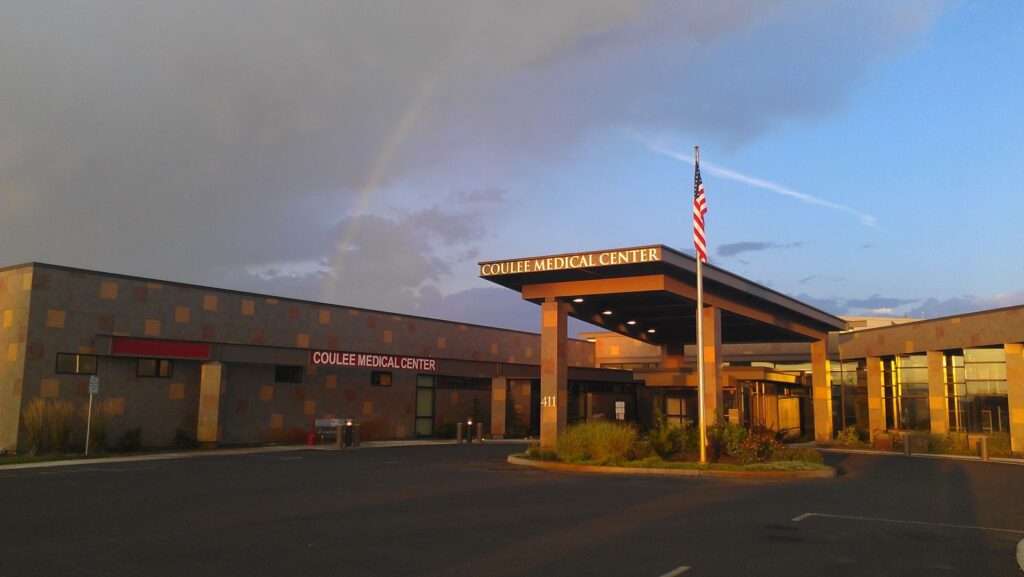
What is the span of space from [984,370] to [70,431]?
1559 inches

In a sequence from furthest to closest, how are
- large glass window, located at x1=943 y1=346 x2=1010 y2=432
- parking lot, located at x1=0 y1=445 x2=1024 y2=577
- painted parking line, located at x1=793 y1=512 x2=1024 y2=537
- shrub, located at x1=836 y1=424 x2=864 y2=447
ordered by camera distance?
shrub, located at x1=836 y1=424 x2=864 y2=447, large glass window, located at x1=943 y1=346 x2=1010 y2=432, painted parking line, located at x1=793 y1=512 x2=1024 y2=537, parking lot, located at x1=0 y1=445 x2=1024 y2=577

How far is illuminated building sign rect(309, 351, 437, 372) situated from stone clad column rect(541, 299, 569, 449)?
8.92m

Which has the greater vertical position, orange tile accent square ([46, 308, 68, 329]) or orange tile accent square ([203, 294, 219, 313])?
orange tile accent square ([203, 294, 219, 313])

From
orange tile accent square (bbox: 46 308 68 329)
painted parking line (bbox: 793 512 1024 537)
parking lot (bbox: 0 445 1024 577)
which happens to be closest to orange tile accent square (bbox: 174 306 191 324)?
orange tile accent square (bbox: 46 308 68 329)

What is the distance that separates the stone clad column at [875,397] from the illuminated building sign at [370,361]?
2427 cm

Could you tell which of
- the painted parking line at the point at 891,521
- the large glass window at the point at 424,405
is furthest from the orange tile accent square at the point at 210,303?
the painted parking line at the point at 891,521

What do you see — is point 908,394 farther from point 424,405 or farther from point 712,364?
point 424,405

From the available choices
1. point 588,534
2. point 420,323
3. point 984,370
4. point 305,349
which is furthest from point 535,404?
point 588,534

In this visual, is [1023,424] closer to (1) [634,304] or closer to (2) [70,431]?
(1) [634,304]

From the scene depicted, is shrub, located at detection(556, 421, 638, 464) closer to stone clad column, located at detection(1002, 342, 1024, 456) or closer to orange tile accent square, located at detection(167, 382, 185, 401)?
orange tile accent square, located at detection(167, 382, 185, 401)

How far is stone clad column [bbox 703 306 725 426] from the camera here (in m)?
31.5

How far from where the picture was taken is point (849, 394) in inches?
1877

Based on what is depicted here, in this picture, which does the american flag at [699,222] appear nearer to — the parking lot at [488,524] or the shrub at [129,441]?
the parking lot at [488,524]

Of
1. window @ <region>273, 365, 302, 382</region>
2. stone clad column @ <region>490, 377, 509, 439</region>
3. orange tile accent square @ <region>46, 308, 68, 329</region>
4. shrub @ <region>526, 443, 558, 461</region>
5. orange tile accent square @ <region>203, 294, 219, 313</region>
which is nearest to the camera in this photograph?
shrub @ <region>526, 443, 558, 461</region>
